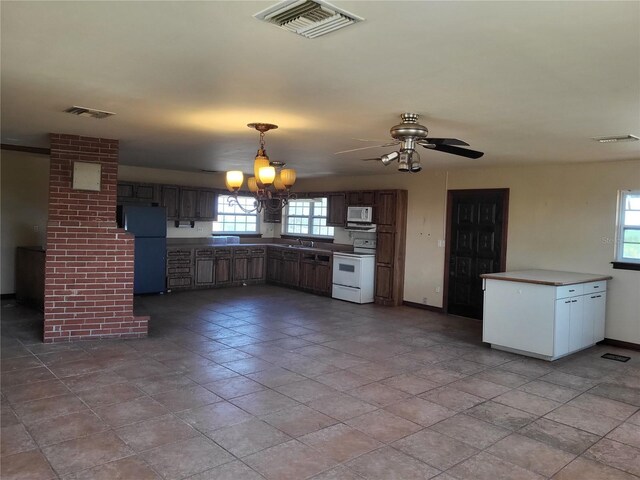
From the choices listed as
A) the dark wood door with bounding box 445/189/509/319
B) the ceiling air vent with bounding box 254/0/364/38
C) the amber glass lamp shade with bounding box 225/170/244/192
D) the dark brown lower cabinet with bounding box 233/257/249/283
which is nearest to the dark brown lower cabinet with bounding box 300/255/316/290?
the dark brown lower cabinet with bounding box 233/257/249/283

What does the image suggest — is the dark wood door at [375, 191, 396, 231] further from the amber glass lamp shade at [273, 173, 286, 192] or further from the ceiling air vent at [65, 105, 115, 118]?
the ceiling air vent at [65, 105, 115, 118]

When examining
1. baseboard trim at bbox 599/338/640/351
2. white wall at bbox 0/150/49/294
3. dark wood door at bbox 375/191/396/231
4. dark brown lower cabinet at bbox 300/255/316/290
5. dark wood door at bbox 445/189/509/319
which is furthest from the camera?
dark brown lower cabinet at bbox 300/255/316/290

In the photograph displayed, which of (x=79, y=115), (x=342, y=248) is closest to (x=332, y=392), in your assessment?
(x=79, y=115)

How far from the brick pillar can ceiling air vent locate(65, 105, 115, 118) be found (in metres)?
1.36

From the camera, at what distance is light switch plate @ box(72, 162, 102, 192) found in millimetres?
5324

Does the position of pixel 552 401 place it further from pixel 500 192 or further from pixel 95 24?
pixel 95 24

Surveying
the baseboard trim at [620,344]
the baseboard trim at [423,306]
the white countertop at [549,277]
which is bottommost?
the baseboard trim at [620,344]

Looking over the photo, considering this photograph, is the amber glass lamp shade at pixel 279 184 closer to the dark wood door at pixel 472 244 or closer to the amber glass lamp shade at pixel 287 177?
the amber glass lamp shade at pixel 287 177

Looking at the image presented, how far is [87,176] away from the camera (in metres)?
5.38

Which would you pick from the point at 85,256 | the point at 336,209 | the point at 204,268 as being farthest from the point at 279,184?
the point at 204,268

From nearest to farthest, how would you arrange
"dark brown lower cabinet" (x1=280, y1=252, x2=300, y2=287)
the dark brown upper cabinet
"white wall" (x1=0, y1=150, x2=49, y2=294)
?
1. "white wall" (x1=0, y1=150, x2=49, y2=294)
2. the dark brown upper cabinet
3. "dark brown lower cabinet" (x1=280, y1=252, x2=300, y2=287)

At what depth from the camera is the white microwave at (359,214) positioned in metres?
8.43

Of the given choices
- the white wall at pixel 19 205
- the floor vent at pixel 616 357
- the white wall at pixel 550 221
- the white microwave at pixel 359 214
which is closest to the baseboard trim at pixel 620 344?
the white wall at pixel 550 221

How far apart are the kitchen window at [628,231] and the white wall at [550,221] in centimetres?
8
